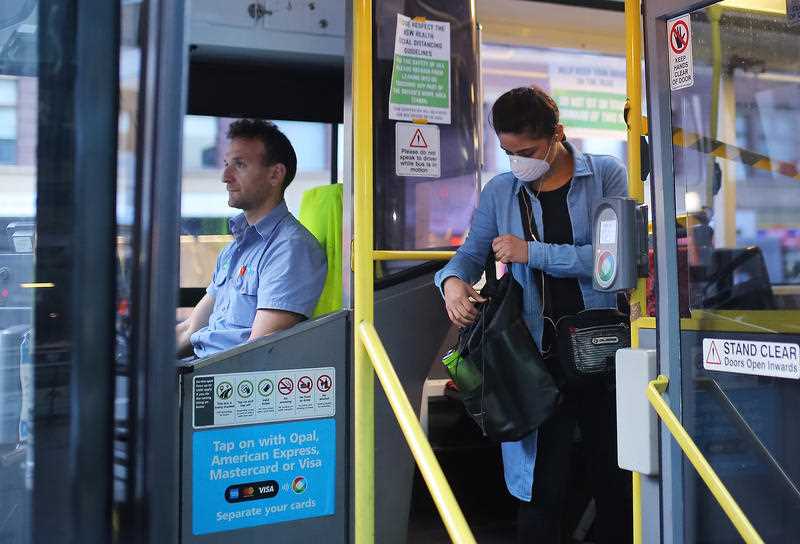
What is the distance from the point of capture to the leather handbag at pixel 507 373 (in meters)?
2.51

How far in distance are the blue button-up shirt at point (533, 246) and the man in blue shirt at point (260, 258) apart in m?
0.49

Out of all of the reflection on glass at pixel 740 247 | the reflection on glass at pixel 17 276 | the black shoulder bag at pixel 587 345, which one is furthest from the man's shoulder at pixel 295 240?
the reflection on glass at pixel 17 276

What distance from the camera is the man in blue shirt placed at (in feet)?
9.44

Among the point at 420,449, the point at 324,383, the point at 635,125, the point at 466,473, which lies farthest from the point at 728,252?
the point at 466,473

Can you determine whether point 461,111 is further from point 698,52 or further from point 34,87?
point 34,87

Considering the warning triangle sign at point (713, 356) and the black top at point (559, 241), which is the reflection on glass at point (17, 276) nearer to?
the warning triangle sign at point (713, 356)

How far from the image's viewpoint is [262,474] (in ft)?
8.50

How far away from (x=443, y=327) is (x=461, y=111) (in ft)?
2.48

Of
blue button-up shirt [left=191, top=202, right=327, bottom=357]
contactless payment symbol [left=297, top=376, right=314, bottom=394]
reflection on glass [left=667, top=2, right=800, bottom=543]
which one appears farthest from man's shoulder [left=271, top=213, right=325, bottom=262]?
reflection on glass [left=667, top=2, right=800, bottom=543]

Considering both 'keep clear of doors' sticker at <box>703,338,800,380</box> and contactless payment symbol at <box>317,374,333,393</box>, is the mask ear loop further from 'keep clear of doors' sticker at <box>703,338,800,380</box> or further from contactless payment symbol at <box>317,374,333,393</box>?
contactless payment symbol at <box>317,374,333,393</box>

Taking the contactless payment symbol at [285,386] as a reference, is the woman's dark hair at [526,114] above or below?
above

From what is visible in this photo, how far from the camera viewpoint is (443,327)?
3.09 meters

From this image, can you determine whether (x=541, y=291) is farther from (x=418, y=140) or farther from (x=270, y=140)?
(x=270, y=140)

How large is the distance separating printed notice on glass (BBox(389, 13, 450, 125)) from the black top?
53cm
